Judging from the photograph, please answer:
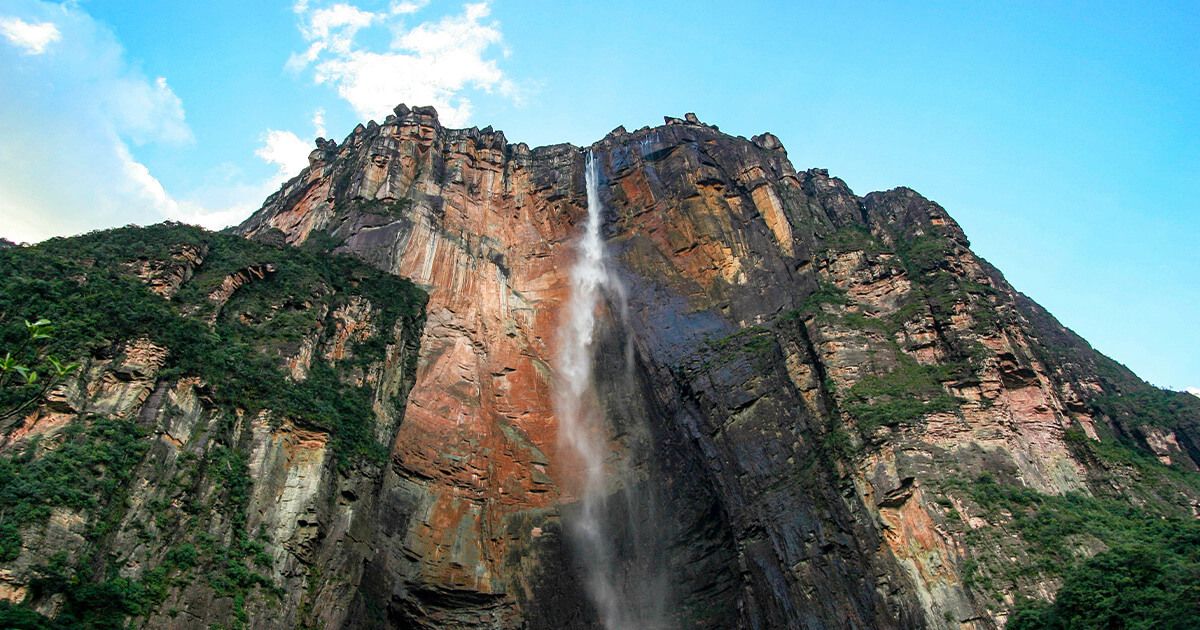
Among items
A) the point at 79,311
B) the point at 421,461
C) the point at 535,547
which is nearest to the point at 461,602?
the point at 535,547

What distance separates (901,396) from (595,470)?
1232 cm

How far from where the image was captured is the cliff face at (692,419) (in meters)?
20.9

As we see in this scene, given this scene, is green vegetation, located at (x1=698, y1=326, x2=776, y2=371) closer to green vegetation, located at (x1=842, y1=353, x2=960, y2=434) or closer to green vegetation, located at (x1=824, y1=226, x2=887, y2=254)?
green vegetation, located at (x1=842, y1=353, x2=960, y2=434)

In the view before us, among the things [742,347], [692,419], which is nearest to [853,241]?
[742,347]

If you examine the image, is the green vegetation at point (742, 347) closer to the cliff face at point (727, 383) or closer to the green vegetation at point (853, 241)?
the cliff face at point (727, 383)

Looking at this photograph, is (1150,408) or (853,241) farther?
(1150,408)

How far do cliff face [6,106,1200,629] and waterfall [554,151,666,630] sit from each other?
1.02ft

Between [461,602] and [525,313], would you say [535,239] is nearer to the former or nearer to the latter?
[525,313]

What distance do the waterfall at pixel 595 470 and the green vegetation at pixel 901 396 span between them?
30.3 ft

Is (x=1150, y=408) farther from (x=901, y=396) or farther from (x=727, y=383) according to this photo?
(x=727, y=383)

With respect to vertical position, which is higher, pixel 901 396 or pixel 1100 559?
pixel 901 396

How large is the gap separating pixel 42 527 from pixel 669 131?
3272cm

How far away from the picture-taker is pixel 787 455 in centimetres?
2514

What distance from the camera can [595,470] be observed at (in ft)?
98.6
